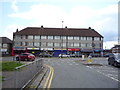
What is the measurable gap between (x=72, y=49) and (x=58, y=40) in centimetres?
766

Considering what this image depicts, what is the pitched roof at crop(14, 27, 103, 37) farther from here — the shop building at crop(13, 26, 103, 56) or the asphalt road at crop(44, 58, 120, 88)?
the asphalt road at crop(44, 58, 120, 88)

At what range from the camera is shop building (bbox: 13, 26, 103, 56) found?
8250cm

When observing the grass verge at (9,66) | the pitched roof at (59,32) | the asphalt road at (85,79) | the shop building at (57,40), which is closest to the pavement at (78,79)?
the asphalt road at (85,79)

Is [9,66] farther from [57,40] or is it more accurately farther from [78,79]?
[57,40]

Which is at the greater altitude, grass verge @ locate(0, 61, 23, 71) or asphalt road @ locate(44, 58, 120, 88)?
grass verge @ locate(0, 61, 23, 71)

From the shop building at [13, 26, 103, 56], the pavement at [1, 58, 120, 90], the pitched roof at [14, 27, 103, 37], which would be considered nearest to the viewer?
the pavement at [1, 58, 120, 90]

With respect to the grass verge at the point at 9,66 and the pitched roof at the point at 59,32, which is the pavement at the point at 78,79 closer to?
the grass verge at the point at 9,66

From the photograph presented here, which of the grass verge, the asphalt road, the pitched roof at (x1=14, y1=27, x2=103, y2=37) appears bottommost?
the asphalt road

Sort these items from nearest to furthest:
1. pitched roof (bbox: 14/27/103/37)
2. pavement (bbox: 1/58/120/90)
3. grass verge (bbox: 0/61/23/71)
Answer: pavement (bbox: 1/58/120/90) < grass verge (bbox: 0/61/23/71) < pitched roof (bbox: 14/27/103/37)

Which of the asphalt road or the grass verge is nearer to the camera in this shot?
the asphalt road

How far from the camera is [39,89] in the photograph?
8.17 m

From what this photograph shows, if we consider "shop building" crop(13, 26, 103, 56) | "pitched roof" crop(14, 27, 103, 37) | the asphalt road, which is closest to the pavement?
the asphalt road

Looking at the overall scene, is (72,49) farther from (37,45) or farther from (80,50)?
(37,45)

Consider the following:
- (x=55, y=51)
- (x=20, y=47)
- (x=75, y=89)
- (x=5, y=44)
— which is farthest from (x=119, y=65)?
(x=5, y=44)
